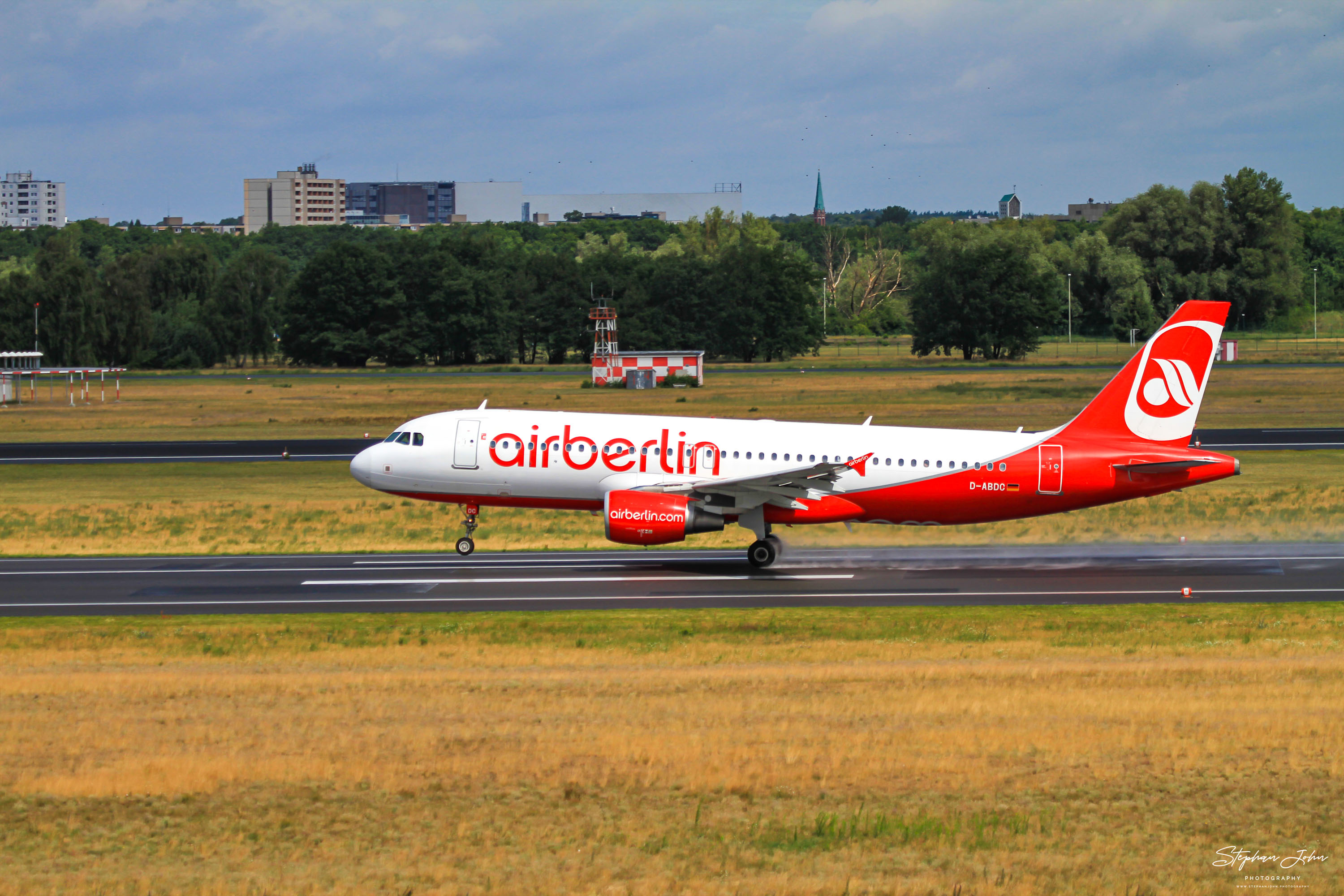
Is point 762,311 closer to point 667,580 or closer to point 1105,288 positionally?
point 1105,288

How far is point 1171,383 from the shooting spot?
35.6 meters

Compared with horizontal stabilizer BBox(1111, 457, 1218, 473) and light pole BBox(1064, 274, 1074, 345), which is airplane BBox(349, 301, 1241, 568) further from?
light pole BBox(1064, 274, 1074, 345)

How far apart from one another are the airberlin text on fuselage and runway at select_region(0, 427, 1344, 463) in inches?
1184

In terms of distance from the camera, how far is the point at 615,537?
3388 cm

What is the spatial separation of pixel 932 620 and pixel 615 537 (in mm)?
9370

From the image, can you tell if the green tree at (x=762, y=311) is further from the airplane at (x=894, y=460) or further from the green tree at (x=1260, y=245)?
the airplane at (x=894, y=460)

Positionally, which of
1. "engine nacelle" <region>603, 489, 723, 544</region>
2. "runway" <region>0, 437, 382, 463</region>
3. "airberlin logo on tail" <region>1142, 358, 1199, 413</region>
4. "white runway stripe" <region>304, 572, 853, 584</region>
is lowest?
"white runway stripe" <region>304, 572, 853, 584</region>

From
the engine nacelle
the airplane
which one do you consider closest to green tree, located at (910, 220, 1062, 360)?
the airplane

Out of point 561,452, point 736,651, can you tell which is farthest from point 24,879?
point 561,452

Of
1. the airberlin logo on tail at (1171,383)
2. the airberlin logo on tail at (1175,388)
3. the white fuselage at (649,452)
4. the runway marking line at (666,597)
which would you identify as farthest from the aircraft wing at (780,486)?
the airberlin logo on tail at (1175,388)

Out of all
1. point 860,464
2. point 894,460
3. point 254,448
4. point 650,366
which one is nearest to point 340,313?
point 650,366

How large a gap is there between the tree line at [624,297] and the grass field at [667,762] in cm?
13870

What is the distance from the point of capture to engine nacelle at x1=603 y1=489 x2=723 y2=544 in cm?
3369

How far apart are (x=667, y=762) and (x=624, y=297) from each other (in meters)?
154
